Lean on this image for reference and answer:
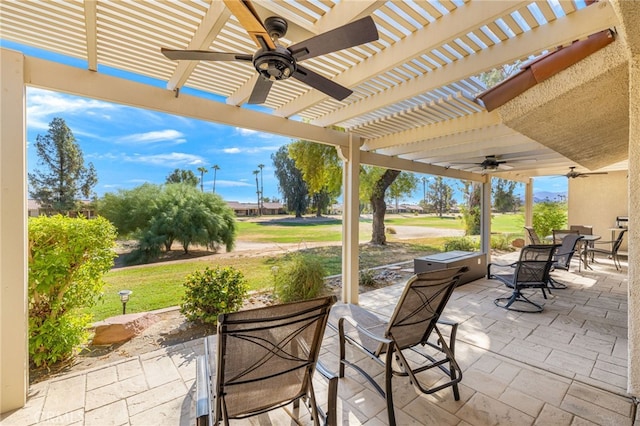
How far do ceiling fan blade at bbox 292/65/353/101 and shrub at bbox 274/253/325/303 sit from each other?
3436 mm

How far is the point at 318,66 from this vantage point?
2988 millimetres

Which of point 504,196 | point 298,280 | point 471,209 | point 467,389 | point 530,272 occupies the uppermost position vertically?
point 504,196

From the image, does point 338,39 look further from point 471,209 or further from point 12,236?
point 471,209

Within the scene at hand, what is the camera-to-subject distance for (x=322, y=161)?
25.6 ft

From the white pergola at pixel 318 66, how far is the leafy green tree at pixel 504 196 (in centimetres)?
1181

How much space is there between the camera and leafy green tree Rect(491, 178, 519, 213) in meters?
14.2

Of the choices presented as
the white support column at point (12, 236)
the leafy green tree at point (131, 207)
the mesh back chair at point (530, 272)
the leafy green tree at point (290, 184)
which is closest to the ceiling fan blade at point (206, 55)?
the white support column at point (12, 236)

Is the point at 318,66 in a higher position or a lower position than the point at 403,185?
higher

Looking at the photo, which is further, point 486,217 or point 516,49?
point 486,217

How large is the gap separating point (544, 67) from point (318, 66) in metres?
2.11

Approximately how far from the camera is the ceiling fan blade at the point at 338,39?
1651 mm

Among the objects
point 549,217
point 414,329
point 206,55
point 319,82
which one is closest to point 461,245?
point 549,217

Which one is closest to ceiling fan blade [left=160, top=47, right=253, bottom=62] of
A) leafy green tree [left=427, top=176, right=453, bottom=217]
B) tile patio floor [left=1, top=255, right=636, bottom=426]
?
tile patio floor [left=1, top=255, right=636, bottom=426]

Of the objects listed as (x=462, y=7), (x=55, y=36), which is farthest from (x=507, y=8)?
(x=55, y=36)
